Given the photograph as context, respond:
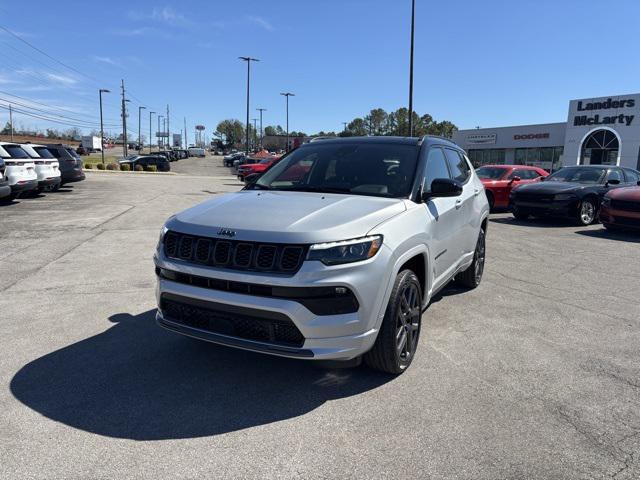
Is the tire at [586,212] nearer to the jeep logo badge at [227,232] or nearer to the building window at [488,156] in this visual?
the jeep logo badge at [227,232]

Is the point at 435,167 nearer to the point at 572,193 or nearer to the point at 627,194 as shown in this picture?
the point at 627,194

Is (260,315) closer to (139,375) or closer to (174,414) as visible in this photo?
(174,414)

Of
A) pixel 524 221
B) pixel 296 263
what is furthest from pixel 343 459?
pixel 524 221

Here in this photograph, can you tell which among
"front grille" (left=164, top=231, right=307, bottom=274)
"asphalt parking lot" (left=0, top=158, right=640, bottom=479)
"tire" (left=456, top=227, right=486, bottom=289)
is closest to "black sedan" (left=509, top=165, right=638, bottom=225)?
"asphalt parking lot" (left=0, top=158, right=640, bottom=479)

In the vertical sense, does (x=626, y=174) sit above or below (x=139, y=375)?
above

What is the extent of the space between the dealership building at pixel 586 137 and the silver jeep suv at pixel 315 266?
3675 centimetres

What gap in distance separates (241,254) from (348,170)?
168 cm

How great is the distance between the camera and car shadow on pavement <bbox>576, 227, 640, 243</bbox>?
1131 cm

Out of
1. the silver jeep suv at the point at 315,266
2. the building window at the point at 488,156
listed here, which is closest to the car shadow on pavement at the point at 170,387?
the silver jeep suv at the point at 315,266

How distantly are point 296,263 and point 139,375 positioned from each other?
1638 mm

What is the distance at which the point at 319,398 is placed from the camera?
344 cm

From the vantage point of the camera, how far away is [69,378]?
367 centimetres

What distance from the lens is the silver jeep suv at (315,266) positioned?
311cm

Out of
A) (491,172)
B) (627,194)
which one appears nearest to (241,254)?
(627,194)
